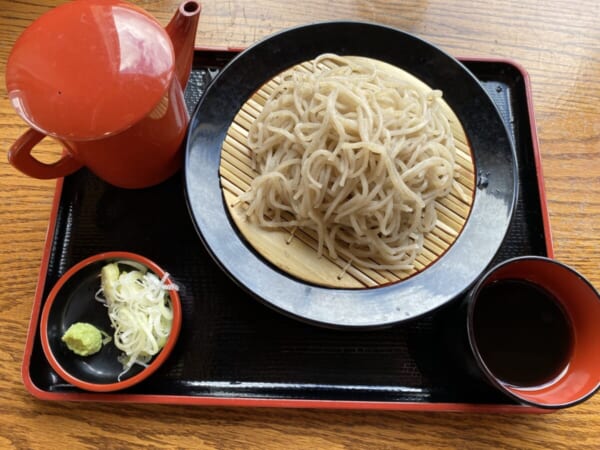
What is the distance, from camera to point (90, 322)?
128cm

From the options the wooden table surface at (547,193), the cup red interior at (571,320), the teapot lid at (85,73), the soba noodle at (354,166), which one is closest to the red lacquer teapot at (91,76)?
the teapot lid at (85,73)

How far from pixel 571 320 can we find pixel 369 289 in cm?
50

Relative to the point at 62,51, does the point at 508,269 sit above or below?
below

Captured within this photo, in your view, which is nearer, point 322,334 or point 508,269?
point 508,269

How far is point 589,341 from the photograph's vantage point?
1.17 m

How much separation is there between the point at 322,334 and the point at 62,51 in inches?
36.0

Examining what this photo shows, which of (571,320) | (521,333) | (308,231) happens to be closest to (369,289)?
(308,231)

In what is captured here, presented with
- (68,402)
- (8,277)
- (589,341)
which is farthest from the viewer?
(8,277)

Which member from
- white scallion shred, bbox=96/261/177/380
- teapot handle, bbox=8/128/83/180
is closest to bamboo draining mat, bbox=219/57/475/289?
white scallion shred, bbox=96/261/177/380

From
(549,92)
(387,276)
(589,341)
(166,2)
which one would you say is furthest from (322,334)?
(166,2)

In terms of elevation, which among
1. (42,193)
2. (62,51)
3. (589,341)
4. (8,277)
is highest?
(62,51)

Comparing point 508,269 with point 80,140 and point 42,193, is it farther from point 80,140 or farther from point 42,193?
point 42,193

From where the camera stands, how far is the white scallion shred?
4.01 ft

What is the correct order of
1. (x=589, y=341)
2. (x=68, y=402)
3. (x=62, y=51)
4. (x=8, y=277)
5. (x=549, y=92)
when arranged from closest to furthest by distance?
(x=62, y=51) < (x=589, y=341) < (x=68, y=402) < (x=8, y=277) < (x=549, y=92)
